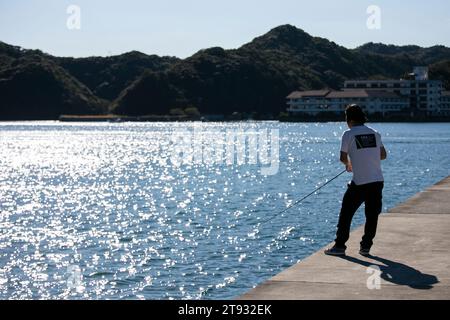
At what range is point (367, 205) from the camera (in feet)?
38.2

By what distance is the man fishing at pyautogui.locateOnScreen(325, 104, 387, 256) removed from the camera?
1138cm

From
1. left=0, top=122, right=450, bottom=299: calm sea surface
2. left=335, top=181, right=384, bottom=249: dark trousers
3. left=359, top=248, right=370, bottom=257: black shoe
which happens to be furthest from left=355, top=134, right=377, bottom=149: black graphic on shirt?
left=0, top=122, right=450, bottom=299: calm sea surface

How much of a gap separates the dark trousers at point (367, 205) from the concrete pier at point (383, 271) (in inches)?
9.2

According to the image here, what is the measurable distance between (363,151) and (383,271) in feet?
5.88

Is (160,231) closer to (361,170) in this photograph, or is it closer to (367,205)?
(367,205)

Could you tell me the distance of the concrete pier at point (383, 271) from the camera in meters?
9.07

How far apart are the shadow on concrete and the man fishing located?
0.51 metres

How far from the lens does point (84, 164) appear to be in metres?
77.5

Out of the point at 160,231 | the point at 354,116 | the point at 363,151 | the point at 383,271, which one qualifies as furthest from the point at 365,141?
the point at 160,231

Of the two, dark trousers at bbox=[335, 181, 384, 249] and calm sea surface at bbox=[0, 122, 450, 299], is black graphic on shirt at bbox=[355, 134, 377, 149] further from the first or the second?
calm sea surface at bbox=[0, 122, 450, 299]

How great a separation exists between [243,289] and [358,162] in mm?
4832

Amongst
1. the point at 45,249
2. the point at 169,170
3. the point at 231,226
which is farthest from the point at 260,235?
the point at 169,170
